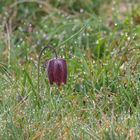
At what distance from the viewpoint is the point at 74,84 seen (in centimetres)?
349

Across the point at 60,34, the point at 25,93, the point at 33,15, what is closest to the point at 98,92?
the point at 25,93

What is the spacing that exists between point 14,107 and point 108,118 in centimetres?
46

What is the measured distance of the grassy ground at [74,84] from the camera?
2873mm

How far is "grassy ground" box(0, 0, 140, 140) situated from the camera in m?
2.87

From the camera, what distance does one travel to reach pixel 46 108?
311cm

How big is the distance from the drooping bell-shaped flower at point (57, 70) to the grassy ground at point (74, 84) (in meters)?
0.09

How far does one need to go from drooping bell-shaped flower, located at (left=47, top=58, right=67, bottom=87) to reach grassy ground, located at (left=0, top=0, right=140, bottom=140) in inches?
3.4

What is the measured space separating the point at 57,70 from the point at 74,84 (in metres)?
0.29

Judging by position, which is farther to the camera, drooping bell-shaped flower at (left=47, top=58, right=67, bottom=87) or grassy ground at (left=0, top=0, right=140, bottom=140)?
drooping bell-shaped flower at (left=47, top=58, right=67, bottom=87)

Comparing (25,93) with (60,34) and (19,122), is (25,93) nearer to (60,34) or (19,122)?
(19,122)

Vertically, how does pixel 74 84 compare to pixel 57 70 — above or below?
A: below

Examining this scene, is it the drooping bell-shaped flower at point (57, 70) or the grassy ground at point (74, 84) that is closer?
the grassy ground at point (74, 84)

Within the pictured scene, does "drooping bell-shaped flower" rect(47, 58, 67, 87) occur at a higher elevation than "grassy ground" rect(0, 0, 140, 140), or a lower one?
higher

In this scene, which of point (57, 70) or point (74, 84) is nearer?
point (57, 70)
